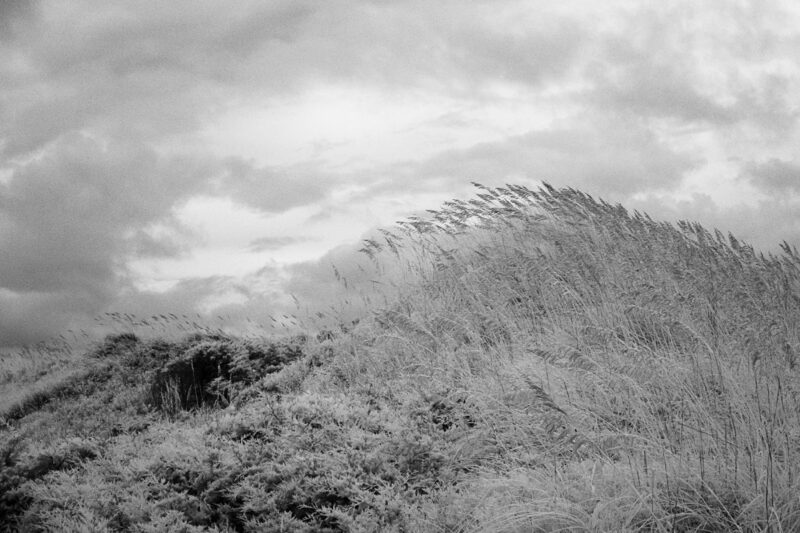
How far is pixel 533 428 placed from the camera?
415 cm

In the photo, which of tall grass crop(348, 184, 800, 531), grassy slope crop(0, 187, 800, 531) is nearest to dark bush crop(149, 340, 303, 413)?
grassy slope crop(0, 187, 800, 531)

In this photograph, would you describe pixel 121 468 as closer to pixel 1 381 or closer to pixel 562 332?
pixel 562 332

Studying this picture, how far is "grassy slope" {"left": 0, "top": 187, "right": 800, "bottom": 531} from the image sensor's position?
3.13 m

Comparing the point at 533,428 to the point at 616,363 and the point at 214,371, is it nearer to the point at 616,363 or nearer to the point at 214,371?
the point at 616,363

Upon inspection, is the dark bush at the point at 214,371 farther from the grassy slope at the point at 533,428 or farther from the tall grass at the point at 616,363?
the tall grass at the point at 616,363

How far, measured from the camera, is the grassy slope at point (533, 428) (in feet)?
10.3

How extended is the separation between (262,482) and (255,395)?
12.5 feet

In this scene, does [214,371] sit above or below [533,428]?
above

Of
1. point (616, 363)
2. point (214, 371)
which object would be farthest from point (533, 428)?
point (214, 371)

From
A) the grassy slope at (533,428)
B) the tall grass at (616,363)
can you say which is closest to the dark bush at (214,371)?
the grassy slope at (533,428)

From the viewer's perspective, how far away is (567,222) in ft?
22.0

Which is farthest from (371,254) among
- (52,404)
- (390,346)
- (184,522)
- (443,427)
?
(52,404)

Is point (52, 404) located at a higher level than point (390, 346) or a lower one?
lower

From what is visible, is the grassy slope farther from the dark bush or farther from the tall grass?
the dark bush
